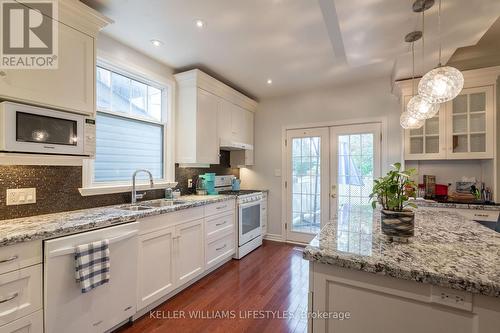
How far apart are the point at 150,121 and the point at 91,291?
6.33ft

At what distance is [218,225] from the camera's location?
3.03 m

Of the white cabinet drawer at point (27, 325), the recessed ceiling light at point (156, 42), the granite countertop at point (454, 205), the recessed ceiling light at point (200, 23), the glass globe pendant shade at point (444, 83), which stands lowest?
the white cabinet drawer at point (27, 325)

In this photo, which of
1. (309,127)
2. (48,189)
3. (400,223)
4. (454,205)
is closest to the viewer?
(400,223)

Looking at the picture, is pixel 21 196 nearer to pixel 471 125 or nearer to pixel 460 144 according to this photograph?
pixel 460 144

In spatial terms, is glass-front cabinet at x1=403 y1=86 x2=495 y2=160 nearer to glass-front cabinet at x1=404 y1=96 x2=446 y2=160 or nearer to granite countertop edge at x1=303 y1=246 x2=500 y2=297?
glass-front cabinet at x1=404 y1=96 x2=446 y2=160

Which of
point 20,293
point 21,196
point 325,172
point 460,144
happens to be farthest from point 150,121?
point 460,144

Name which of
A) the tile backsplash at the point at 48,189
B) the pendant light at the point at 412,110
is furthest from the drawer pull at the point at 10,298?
the pendant light at the point at 412,110

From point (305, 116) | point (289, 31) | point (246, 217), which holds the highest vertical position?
point (289, 31)

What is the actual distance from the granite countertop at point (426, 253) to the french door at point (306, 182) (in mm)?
2355

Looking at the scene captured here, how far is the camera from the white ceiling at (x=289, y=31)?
1.92 m

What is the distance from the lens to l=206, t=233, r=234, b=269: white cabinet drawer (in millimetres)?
2846

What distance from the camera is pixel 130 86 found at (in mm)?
2764

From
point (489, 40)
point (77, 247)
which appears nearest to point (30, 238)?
point (77, 247)

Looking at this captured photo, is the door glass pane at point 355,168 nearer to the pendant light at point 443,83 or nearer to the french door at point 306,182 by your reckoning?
the french door at point 306,182
